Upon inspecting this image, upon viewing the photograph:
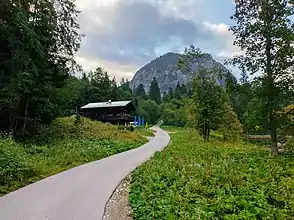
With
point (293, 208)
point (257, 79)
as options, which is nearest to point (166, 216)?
point (293, 208)

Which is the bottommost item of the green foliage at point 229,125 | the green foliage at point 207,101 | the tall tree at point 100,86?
the green foliage at point 229,125

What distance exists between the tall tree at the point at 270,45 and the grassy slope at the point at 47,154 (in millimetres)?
8583

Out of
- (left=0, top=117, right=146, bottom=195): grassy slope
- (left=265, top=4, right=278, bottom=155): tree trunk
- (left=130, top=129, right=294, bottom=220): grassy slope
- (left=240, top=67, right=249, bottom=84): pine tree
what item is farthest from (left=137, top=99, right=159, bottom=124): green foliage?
(left=130, top=129, right=294, bottom=220): grassy slope

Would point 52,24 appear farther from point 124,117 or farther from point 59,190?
point 124,117

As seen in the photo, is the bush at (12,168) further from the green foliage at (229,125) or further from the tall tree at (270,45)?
the green foliage at (229,125)

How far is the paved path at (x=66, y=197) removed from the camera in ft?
20.8

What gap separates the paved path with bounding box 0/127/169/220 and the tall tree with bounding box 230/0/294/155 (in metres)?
7.70

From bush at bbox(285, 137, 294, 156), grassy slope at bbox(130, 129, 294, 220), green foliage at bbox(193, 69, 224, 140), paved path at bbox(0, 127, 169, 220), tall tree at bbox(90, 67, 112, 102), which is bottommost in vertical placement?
paved path at bbox(0, 127, 169, 220)

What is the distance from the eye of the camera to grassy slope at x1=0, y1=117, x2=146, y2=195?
955 cm

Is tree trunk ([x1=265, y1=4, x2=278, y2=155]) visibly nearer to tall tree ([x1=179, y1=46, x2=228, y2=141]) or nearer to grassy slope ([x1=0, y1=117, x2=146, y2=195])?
grassy slope ([x1=0, y1=117, x2=146, y2=195])

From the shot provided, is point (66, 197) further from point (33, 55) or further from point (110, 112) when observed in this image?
point (110, 112)

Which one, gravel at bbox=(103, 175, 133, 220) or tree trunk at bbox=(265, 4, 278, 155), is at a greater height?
tree trunk at bbox=(265, 4, 278, 155)

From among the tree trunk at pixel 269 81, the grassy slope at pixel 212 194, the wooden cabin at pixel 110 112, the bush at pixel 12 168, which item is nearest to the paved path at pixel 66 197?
the bush at pixel 12 168

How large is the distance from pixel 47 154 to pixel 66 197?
700cm
